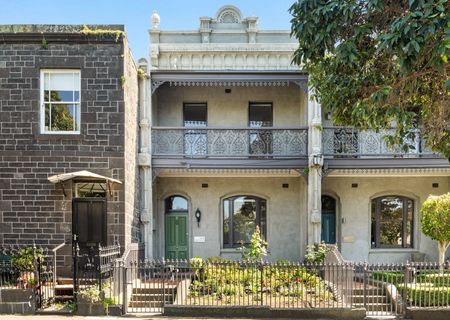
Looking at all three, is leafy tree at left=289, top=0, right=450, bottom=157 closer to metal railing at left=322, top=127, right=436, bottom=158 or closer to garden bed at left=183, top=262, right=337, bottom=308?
garden bed at left=183, top=262, right=337, bottom=308

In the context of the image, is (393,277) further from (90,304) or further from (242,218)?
(90,304)

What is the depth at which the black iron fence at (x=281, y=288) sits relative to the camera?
9344mm

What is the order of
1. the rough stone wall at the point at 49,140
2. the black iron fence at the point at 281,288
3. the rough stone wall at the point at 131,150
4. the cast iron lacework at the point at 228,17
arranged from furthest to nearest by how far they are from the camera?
the cast iron lacework at the point at 228,17
the rough stone wall at the point at 131,150
the rough stone wall at the point at 49,140
the black iron fence at the point at 281,288

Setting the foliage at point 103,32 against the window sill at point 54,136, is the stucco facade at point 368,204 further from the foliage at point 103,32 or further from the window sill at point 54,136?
the window sill at point 54,136

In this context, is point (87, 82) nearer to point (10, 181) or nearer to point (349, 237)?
point (10, 181)

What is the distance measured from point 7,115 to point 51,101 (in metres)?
1.27

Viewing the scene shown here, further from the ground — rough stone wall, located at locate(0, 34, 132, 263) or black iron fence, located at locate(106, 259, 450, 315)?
rough stone wall, located at locate(0, 34, 132, 263)

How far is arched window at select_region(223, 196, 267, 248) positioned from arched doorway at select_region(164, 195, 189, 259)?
1.47 m

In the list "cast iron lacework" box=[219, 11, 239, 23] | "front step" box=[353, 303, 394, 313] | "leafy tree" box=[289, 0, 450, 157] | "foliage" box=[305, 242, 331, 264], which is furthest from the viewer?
"cast iron lacework" box=[219, 11, 239, 23]

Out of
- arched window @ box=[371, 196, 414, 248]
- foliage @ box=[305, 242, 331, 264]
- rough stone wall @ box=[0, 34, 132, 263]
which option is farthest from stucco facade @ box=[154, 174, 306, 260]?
rough stone wall @ box=[0, 34, 132, 263]

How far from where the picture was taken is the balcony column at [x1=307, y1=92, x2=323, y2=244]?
42.6 ft

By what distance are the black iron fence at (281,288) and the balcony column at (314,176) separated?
2.56 m

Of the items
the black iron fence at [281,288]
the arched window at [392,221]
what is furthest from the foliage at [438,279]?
the arched window at [392,221]

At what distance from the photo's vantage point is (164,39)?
1469 cm
